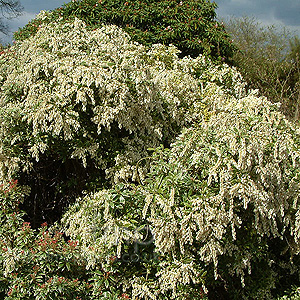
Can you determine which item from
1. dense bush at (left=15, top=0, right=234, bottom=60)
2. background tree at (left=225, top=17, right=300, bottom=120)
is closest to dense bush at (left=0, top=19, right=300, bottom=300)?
dense bush at (left=15, top=0, right=234, bottom=60)

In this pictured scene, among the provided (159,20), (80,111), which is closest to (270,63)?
(159,20)

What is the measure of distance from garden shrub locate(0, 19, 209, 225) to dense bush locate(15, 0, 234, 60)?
2.04 meters

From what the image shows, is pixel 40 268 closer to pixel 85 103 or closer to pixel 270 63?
pixel 85 103

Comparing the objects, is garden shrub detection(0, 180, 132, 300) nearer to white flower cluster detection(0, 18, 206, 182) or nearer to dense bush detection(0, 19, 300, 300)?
dense bush detection(0, 19, 300, 300)

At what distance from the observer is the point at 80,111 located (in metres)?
3.63

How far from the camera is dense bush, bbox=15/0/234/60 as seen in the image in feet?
21.1

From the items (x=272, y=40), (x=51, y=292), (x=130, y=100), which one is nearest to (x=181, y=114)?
(x=130, y=100)

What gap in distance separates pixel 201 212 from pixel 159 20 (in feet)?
15.9

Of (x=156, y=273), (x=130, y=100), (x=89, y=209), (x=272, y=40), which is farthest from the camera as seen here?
(x=272, y=40)

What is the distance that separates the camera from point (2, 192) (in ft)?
10.8

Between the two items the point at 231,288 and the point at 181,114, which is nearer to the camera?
the point at 231,288

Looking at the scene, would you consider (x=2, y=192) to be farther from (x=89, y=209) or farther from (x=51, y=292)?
(x=51, y=292)

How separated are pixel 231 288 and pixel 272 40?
34.8ft

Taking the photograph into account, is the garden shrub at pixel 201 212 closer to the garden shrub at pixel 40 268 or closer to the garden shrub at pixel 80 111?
the garden shrub at pixel 40 268
